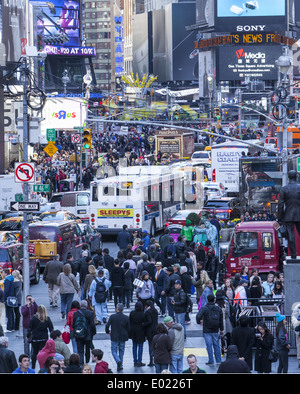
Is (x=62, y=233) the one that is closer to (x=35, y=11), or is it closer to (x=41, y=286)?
(x=41, y=286)

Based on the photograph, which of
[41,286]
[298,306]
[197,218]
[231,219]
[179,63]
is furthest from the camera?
[179,63]

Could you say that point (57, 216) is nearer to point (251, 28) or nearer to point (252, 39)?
point (252, 39)

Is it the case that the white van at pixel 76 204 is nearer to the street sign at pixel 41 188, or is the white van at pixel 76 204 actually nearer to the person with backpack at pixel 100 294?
the street sign at pixel 41 188

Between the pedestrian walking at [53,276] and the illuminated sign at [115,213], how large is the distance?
1276cm

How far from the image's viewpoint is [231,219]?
1578 inches

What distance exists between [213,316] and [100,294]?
431cm

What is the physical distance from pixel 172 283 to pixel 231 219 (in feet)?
60.8

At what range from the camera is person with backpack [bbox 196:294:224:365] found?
18.1 metres

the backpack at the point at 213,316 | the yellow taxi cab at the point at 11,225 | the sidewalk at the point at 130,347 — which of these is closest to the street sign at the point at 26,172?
the sidewalk at the point at 130,347

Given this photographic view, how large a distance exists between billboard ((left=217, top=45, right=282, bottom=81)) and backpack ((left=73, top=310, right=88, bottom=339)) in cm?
13151

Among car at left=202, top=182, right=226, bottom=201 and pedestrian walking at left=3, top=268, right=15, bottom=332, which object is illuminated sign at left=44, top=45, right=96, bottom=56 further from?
pedestrian walking at left=3, top=268, right=15, bottom=332

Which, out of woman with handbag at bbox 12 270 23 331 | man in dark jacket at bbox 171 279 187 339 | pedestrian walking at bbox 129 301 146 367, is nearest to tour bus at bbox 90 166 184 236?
woman with handbag at bbox 12 270 23 331

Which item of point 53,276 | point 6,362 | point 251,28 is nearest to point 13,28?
point 53,276

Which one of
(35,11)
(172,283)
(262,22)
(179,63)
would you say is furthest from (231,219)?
(179,63)
